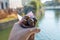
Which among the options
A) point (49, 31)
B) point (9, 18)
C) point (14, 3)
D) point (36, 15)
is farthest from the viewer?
point (14, 3)

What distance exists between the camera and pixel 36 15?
25.9 feet

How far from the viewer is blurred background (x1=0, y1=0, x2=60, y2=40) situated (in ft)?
16.1

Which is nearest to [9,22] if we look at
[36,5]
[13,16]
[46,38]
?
[13,16]

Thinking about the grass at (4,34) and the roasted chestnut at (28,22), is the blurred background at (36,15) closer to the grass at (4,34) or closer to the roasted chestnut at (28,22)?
the grass at (4,34)

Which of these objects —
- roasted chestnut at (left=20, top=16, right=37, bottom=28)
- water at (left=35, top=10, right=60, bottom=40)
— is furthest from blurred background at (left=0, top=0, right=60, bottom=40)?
roasted chestnut at (left=20, top=16, right=37, bottom=28)

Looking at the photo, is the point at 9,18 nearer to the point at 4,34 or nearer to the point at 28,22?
the point at 4,34

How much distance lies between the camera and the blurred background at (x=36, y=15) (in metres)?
4.92

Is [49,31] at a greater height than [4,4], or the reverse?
[4,4]

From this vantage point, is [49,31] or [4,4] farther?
[4,4]

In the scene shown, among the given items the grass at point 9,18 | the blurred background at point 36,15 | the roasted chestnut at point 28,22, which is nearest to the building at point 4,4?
the blurred background at point 36,15

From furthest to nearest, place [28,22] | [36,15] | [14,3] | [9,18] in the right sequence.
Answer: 1. [14,3]
2. [36,15]
3. [9,18]
4. [28,22]

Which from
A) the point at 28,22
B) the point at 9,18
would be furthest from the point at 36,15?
the point at 28,22

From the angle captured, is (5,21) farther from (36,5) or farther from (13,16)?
(36,5)

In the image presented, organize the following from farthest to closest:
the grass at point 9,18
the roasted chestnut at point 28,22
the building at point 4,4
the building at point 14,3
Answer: the building at point 4,4, the building at point 14,3, the grass at point 9,18, the roasted chestnut at point 28,22
